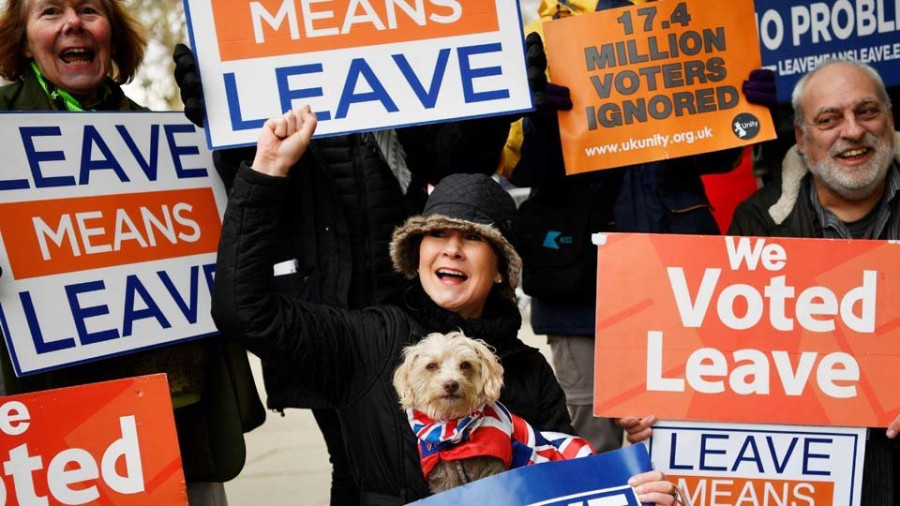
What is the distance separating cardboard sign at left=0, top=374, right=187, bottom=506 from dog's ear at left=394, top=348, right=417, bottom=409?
26.4 inches

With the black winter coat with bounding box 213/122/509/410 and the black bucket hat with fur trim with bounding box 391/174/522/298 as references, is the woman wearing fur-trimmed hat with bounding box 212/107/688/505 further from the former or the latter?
the black winter coat with bounding box 213/122/509/410

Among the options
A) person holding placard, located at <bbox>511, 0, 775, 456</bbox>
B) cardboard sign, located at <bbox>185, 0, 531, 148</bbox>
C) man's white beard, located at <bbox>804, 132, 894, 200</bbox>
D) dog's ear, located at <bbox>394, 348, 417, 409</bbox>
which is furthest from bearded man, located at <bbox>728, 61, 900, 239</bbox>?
dog's ear, located at <bbox>394, 348, 417, 409</bbox>

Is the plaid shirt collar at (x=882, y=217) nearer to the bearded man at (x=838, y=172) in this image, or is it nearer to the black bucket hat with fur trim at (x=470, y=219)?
the bearded man at (x=838, y=172)

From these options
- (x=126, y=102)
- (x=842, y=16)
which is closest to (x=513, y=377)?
(x=126, y=102)


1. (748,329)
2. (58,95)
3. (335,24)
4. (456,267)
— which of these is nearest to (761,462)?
(748,329)

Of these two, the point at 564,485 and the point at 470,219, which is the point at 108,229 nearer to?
the point at 470,219

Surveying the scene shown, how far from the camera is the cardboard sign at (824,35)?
435 cm

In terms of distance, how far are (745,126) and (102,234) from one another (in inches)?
88.1

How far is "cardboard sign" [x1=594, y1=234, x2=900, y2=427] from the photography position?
125 inches

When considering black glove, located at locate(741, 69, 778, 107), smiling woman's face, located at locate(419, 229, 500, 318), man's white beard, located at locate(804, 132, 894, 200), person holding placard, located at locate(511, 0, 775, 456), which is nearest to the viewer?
smiling woman's face, located at locate(419, 229, 500, 318)

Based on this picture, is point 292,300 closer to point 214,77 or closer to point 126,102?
point 214,77

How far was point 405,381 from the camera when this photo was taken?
263cm

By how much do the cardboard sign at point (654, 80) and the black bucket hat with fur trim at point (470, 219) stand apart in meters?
0.85

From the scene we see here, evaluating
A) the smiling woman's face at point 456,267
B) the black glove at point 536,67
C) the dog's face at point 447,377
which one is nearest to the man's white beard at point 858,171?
the black glove at point 536,67
